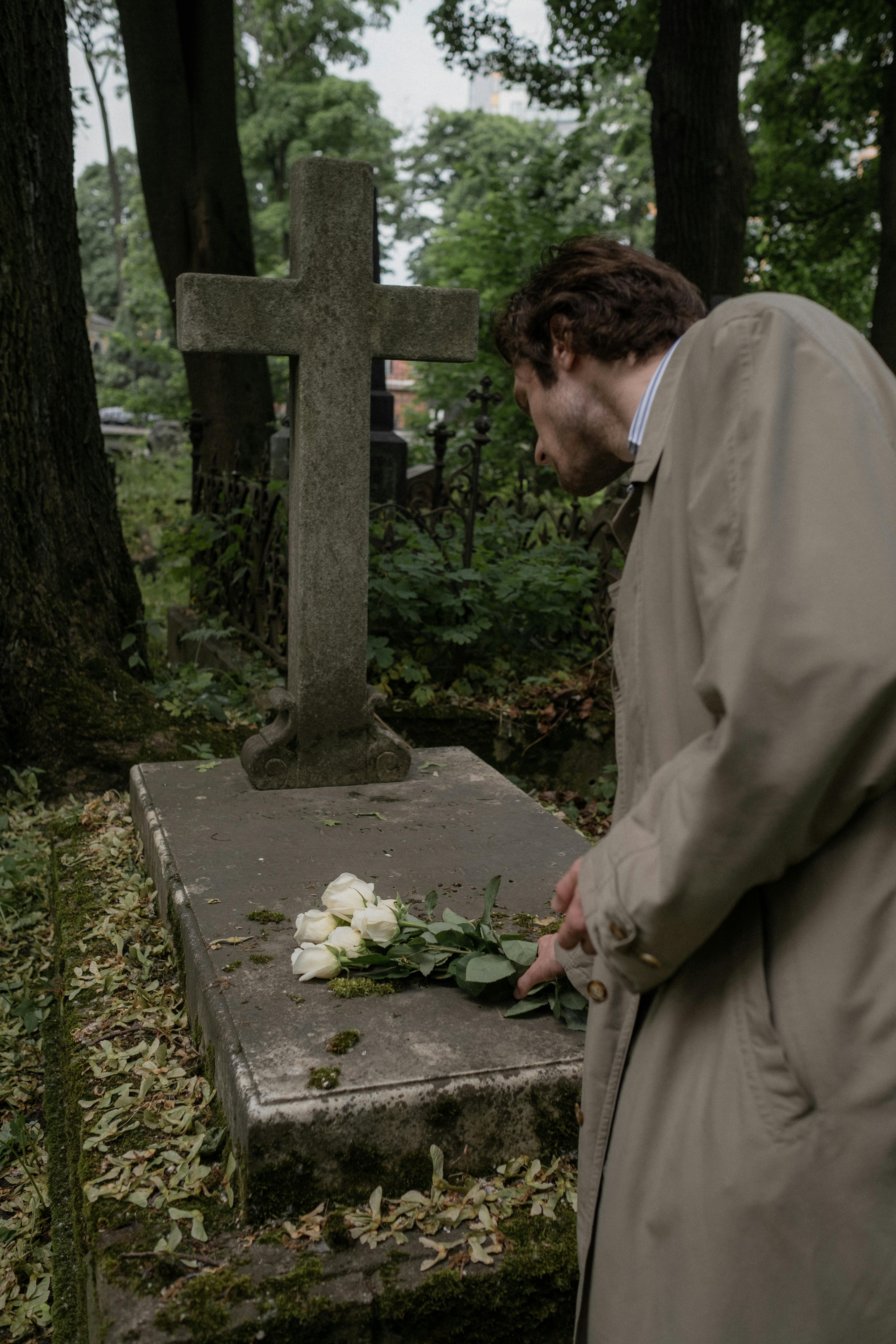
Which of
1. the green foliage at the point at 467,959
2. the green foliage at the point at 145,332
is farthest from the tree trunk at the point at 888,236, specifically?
the green foliage at the point at 467,959

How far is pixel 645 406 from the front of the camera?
1456 millimetres

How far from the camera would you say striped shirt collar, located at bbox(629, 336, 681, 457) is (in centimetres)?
138

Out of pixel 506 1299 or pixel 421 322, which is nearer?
pixel 506 1299

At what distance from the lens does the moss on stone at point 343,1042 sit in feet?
6.61

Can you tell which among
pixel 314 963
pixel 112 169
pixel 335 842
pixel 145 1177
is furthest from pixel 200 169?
pixel 112 169

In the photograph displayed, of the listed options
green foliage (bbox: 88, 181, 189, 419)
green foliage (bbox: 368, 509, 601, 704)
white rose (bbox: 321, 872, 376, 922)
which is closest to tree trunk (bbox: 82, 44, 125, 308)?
green foliage (bbox: 88, 181, 189, 419)

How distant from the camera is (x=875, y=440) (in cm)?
110

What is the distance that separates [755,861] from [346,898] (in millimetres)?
1398

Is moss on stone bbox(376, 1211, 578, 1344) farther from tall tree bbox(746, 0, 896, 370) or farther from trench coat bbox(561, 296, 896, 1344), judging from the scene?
tall tree bbox(746, 0, 896, 370)

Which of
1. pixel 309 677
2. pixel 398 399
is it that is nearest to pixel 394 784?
pixel 309 677

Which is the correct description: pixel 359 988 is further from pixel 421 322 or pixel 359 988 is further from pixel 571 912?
pixel 421 322

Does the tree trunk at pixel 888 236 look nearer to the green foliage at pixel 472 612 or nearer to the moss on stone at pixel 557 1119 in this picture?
the green foliage at pixel 472 612

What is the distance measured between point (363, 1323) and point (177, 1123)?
1.86ft

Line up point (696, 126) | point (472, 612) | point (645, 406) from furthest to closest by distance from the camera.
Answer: point (696, 126), point (472, 612), point (645, 406)
